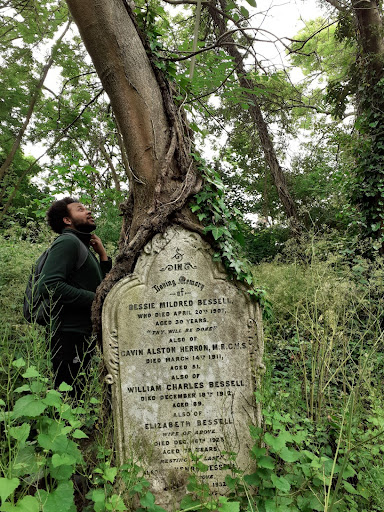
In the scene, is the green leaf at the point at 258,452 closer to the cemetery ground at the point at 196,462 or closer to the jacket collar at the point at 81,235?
the cemetery ground at the point at 196,462

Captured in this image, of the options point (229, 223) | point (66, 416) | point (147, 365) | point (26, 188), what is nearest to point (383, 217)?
point (229, 223)

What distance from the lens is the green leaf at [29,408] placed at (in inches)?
74.7

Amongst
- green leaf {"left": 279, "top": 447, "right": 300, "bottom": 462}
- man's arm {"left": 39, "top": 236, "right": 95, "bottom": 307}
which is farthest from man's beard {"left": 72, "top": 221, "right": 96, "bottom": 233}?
green leaf {"left": 279, "top": 447, "right": 300, "bottom": 462}

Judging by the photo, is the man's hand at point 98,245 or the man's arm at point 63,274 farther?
the man's hand at point 98,245

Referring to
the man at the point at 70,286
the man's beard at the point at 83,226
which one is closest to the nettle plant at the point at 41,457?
the man at the point at 70,286

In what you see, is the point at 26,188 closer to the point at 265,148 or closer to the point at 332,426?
the point at 265,148

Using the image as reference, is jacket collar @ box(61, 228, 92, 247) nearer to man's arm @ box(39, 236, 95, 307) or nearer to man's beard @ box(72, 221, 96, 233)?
man's beard @ box(72, 221, 96, 233)

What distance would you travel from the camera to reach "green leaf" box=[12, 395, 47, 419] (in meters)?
1.90

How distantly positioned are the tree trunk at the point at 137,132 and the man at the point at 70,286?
11.1 inches

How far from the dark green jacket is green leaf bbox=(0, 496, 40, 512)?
152 centimetres

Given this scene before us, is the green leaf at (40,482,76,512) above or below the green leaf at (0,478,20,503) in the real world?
below

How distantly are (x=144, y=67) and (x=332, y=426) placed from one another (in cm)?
330

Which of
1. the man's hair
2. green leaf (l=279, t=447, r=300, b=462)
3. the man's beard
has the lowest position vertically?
green leaf (l=279, t=447, r=300, b=462)

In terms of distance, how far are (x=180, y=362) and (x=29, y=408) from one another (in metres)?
1.18
